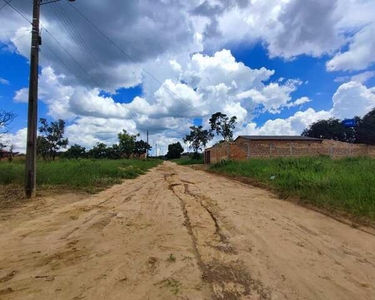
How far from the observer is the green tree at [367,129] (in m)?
59.3

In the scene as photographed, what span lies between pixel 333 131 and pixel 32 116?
68.4m

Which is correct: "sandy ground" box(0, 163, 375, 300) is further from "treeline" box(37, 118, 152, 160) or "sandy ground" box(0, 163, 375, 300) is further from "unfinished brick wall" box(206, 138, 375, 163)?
"treeline" box(37, 118, 152, 160)

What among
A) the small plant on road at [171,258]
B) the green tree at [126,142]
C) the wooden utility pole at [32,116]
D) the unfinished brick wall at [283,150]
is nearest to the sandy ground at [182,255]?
the small plant on road at [171,258]

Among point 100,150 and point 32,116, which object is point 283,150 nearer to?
point 32,116

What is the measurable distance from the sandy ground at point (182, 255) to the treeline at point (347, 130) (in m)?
62.9

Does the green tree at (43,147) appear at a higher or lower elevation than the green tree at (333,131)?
lower

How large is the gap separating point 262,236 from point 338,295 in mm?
2001

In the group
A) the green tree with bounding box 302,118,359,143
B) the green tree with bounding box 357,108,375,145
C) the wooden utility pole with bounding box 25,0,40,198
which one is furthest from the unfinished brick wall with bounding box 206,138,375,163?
the green tree with bounding box 302,118,359,143

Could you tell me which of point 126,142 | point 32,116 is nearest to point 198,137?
point 126,142

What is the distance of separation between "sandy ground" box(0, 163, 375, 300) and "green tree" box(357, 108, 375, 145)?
62273 millimetres

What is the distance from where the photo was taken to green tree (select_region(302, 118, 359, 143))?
6586 cm

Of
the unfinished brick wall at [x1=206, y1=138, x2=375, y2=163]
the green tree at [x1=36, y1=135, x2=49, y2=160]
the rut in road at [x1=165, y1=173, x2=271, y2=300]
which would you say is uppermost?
the green tree at [x1=36, y1=135, x2=49, y2=160]

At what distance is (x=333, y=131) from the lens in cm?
6650

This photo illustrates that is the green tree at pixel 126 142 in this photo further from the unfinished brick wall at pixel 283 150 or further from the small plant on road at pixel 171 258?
the small plant on road at pixel 171 258
